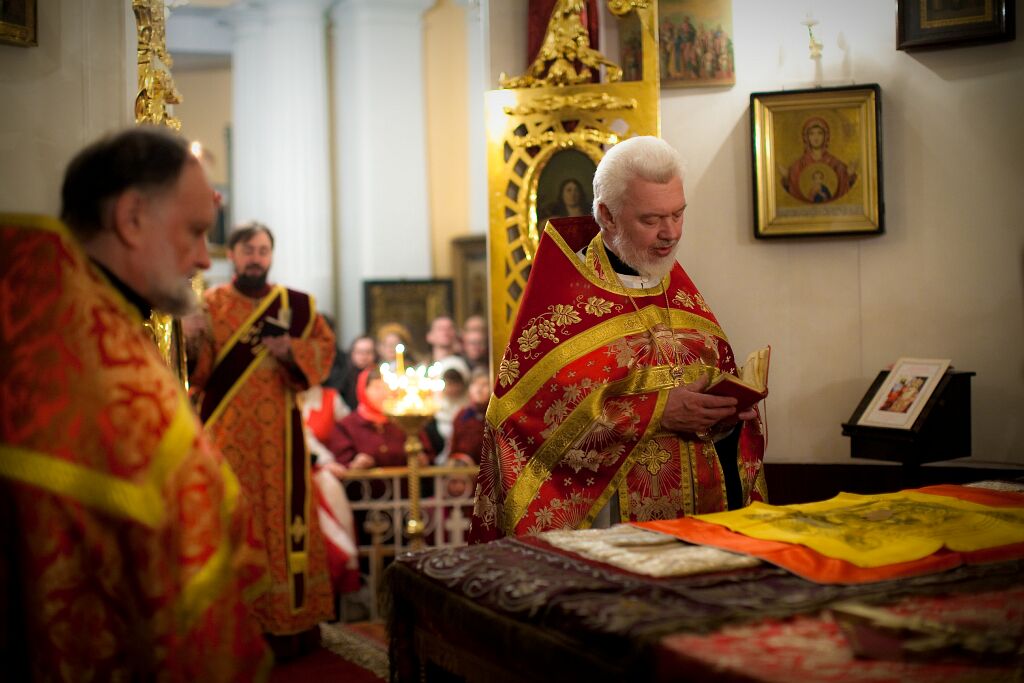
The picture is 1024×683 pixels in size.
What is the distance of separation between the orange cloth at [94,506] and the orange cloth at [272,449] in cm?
332

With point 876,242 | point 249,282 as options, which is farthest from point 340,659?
point 876,242

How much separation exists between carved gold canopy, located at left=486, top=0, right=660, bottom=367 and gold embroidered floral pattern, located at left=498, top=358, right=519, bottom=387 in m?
1.45

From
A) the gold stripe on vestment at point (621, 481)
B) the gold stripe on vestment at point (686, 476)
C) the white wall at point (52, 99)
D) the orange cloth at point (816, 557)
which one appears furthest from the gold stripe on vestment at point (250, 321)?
the orange cloth at point (816, 557)

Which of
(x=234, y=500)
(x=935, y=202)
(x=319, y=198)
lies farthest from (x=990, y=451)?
(x=319, y=198)

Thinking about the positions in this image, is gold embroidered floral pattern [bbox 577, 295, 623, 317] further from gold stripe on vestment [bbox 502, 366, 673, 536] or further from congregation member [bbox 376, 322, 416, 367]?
congregation member [bbox 376, 322, 416, 367]

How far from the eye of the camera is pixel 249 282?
210 inches

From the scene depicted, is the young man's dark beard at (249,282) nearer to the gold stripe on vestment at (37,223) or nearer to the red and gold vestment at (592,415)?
the red and gold vestment at (592,415)

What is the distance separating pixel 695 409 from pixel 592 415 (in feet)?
0.97

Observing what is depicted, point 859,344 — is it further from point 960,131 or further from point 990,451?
point 960,131

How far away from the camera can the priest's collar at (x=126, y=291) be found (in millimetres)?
1949

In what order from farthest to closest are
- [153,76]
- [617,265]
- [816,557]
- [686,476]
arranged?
[153,76]
[617,265]
[686,476]
[816,557]

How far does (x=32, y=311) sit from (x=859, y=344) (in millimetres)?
3695

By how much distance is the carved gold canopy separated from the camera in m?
4.77

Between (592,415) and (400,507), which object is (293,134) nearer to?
(400,507)
